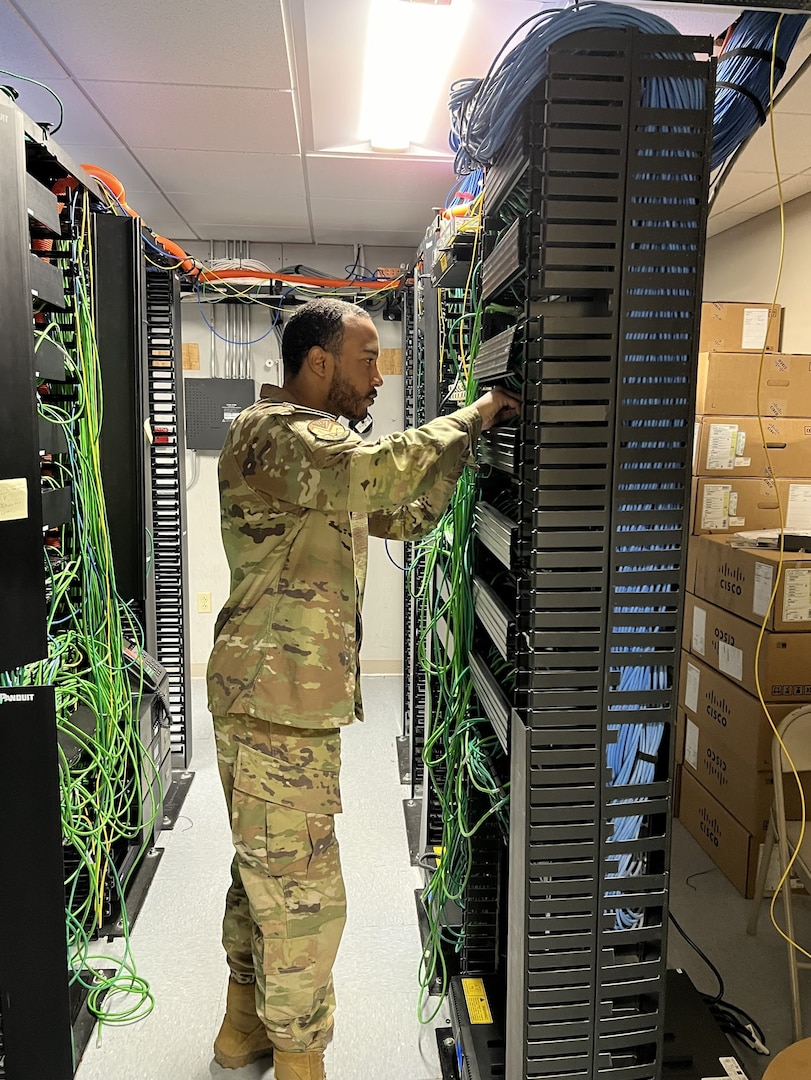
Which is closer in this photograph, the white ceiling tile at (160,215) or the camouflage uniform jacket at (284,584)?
the camouflage uniform jacket at (284,584)

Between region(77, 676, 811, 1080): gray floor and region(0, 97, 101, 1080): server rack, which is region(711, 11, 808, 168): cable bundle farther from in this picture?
region(77, 676, 811, 1080): gray floor

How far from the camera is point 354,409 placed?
1657 mm

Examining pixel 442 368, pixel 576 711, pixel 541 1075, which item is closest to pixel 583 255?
pixel 576 711

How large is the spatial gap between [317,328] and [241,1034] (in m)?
1.64

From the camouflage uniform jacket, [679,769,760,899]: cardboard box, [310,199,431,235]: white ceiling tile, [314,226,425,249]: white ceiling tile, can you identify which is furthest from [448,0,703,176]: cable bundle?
[314,226,425,249]: white ceiling tile

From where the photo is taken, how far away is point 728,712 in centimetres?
262

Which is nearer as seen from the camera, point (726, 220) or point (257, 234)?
point (726, 220)

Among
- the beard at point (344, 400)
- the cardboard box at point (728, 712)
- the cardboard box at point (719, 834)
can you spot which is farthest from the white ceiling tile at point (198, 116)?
the cardboard box at point (719, 834)

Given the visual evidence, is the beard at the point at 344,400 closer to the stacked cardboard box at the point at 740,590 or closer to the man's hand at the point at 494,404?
the man's hand at the point at 494,404

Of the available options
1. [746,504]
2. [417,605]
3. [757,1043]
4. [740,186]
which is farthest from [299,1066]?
[740,186]

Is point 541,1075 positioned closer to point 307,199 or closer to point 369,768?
point 369,768

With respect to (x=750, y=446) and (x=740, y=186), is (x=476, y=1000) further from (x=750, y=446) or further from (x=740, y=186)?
(x=740, y=186)

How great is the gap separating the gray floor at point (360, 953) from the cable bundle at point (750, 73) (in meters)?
2.03

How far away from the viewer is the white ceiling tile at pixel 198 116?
2.29 meters
